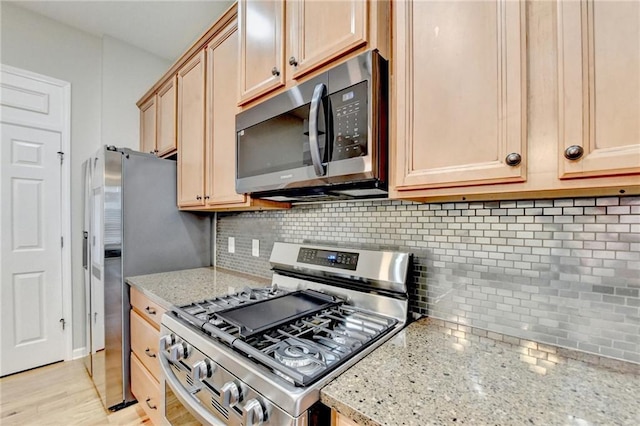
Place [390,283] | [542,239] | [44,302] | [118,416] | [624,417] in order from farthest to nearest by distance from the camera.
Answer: [44,302]
[118,416]
[390,283]
[542,239]
[624,417]

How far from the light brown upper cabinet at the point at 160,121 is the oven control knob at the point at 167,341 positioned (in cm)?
148

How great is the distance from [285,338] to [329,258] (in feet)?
1.63

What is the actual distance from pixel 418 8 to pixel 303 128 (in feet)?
1.76

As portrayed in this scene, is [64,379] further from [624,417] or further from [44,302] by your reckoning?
[624,417]

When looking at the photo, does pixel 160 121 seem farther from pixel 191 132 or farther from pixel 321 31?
pixel 321 31

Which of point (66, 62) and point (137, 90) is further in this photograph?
point (137, 90)

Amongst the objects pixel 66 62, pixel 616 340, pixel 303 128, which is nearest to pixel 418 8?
pixel 303 128

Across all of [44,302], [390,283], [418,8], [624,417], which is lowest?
[44,302]

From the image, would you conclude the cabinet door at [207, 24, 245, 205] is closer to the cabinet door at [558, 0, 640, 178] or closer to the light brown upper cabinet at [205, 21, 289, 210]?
the light brown upper cabinet at [205, 21, 289, 210]

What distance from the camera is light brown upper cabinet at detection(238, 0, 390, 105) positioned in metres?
0.99

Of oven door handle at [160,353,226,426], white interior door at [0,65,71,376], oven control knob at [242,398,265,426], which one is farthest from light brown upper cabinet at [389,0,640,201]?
white interior door at [0,65,71,376]

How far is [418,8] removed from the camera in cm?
90

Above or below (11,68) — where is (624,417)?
below

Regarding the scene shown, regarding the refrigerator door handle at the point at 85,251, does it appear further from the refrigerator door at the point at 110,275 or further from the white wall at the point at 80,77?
the refrigerator door at the point at 110,275
